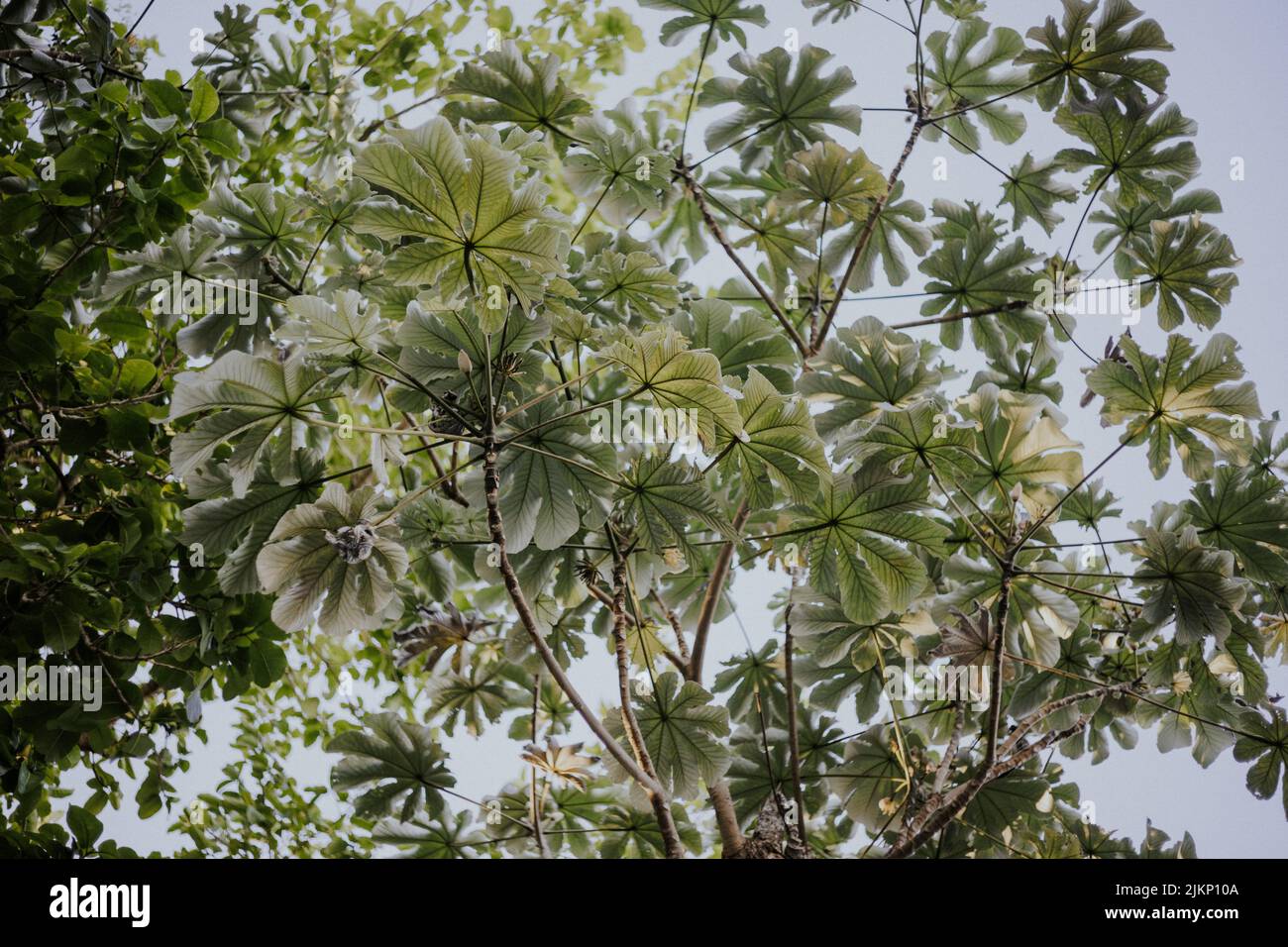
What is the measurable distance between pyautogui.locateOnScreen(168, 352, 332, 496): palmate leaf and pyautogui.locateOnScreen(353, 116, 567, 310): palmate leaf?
0.77 feet

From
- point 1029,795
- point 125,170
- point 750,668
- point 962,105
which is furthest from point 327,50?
point 1029,795

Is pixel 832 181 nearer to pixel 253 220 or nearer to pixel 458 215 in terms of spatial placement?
pixel 458 215

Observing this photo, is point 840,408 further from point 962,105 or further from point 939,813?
point 962,105

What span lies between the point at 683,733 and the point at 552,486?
517mm

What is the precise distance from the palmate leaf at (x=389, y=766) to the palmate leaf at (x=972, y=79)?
6.04 ft

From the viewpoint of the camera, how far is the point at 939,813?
4.69 ft

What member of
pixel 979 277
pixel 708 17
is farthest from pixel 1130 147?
pixel 708 17

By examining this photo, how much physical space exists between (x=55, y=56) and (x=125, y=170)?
23.6 inches

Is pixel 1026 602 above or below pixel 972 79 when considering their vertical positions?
below

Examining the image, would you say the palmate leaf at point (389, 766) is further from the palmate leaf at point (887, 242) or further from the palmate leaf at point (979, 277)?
the palmate leaf at point (979, 277)

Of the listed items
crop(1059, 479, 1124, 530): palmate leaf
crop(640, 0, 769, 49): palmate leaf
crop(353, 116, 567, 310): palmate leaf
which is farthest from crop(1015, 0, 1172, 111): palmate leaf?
crop(353, 116, 567, 310): palmate leaf

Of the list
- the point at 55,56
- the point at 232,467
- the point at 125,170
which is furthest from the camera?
the point at 55,56

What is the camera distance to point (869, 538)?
1.68 meters

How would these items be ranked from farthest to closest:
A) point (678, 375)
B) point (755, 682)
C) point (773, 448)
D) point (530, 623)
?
point (755, 682), point (773, 448), point (678, 375), point (530, 623)
